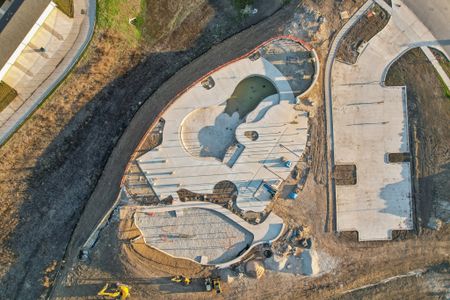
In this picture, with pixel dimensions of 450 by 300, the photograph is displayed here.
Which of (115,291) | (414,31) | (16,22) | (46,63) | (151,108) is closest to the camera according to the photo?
(16,22)

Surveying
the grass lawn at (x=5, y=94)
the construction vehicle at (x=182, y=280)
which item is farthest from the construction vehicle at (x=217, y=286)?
the grass lawn at (x=5, y=94)

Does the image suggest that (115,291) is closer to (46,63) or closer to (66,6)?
(46,63)

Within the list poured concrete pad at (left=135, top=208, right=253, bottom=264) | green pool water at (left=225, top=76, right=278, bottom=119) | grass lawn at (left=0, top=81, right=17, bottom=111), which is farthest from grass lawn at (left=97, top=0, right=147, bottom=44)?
poured concrete pad at (left=135, top=208, right=253, bottom=264)

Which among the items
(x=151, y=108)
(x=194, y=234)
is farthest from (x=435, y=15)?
(x=194, y=234)

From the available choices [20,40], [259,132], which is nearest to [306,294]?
[259,132]

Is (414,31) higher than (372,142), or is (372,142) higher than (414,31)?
(414,31)
